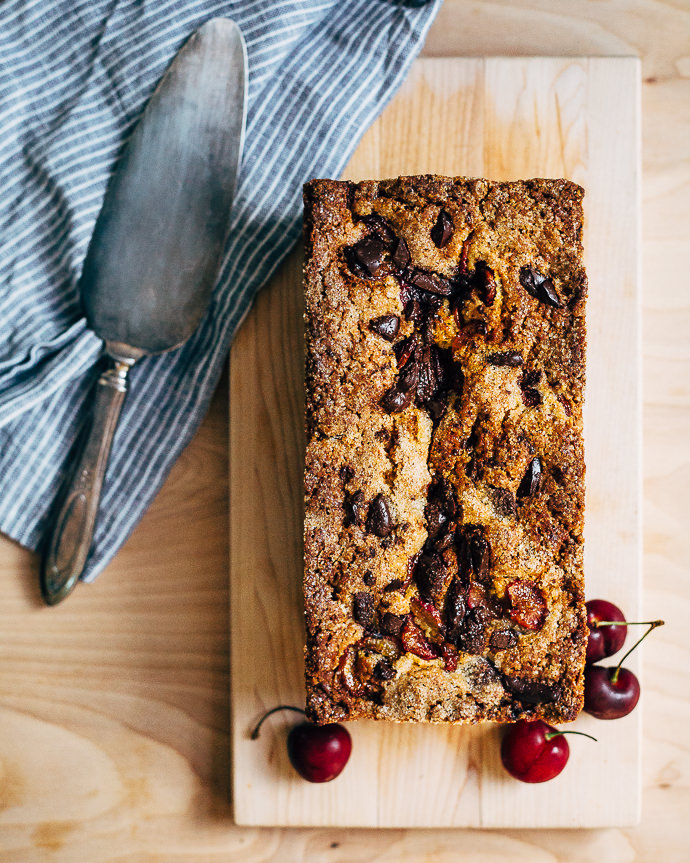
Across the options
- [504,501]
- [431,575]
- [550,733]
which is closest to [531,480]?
[504,501]

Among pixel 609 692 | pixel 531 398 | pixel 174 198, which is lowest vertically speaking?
pixel 609 692

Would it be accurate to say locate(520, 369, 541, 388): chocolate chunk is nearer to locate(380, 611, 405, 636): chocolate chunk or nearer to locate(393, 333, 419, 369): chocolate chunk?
locate(393, 333, 419, 369): chocolate chunk

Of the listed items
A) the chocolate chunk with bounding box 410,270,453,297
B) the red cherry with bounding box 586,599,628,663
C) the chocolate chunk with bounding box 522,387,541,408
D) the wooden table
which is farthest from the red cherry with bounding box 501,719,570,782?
the chocolate chunk with bounding box 410,270,453,297

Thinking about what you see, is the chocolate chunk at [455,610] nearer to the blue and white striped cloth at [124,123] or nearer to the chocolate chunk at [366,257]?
the chocolate chunk at [366,257]

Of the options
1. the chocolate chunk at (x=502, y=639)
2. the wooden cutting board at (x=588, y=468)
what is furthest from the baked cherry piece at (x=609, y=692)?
the chocolate chunk at (x=502, y=639)

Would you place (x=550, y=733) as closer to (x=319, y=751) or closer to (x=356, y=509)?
(x=319, y=751)
